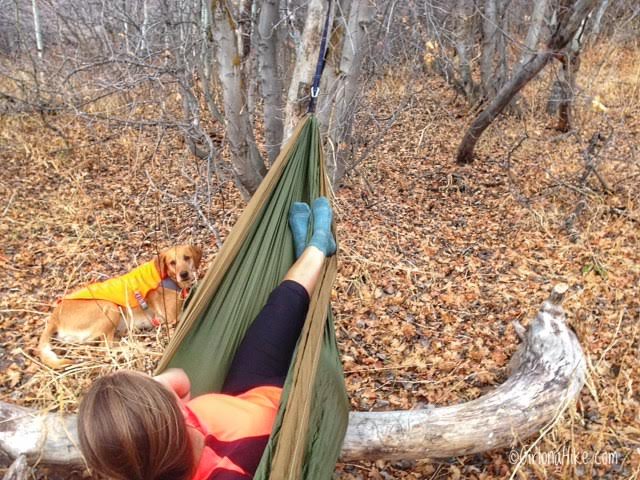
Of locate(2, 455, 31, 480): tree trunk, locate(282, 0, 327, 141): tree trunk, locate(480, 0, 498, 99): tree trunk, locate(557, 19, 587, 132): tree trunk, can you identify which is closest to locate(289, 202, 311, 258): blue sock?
locate(282, 0, 327, 141): tree trunk

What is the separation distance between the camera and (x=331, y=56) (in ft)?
8.38

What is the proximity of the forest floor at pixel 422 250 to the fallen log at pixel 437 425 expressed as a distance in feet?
0.46

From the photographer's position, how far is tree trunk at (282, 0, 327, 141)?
250 cm

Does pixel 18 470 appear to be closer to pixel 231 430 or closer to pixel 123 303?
pixel 231 430

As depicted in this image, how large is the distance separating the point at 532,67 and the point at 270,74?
87.8 inches

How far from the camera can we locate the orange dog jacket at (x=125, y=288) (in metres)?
2.42

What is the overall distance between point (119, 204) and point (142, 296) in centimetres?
223

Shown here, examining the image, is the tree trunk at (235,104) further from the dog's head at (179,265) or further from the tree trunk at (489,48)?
the tree trunk at (489,48)

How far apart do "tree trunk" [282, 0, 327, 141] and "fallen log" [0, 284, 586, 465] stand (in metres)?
1.66

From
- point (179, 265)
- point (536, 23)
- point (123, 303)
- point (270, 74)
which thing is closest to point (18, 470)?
point (123, 303)

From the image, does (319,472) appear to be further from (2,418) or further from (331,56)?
(331,56)

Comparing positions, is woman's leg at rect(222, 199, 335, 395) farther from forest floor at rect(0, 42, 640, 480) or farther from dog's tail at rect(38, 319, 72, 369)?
dog's tail at rect(38, 319, 72, 369)

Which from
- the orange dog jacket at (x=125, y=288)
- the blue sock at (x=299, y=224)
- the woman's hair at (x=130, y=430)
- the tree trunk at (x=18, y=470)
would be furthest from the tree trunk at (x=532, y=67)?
the tree trunk at (x=18, y=470)

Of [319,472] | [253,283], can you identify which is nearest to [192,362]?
[253,283]
